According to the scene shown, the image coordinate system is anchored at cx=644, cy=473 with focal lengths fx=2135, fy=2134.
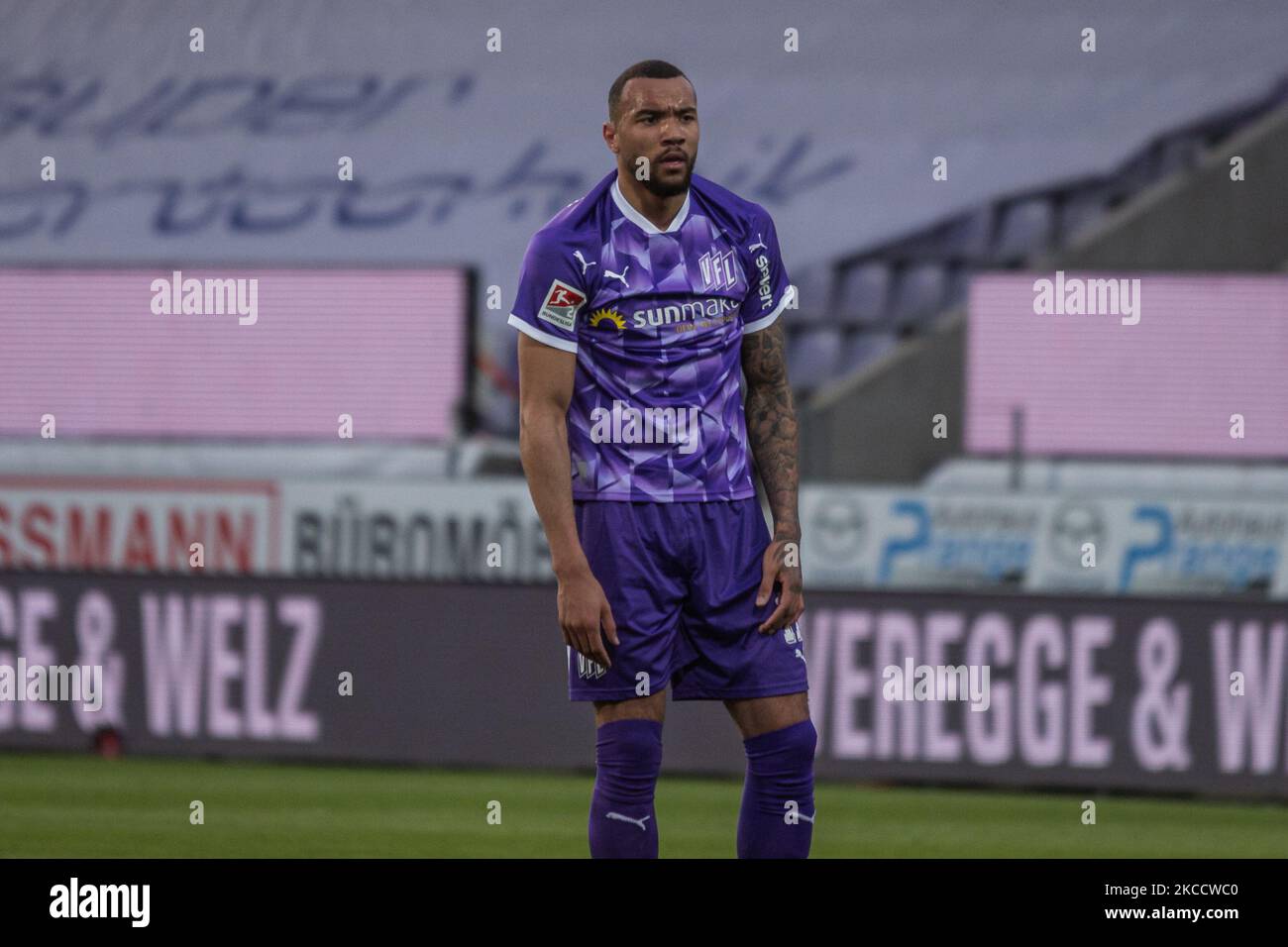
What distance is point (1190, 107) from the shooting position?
19.5 m

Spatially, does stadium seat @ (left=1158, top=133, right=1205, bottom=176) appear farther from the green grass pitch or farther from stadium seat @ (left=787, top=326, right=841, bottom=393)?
the green grass pitch

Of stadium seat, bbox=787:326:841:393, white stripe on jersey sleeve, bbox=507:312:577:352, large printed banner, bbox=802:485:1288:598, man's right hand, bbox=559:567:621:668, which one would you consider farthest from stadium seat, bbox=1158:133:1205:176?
man's right hand, bbox=559:567:621:668

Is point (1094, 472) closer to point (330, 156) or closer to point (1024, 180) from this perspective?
point (1024, 180)

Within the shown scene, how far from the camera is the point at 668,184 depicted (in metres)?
4.55

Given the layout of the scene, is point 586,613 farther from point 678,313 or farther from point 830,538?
point 830,538

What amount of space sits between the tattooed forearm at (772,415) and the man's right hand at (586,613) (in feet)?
1.69

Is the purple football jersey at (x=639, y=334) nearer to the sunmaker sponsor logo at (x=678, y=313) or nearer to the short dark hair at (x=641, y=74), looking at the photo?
the sunmaker sponsor logo at (x=678, y=313)

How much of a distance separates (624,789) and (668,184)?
1.29 m

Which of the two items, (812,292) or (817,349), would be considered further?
(812,292)

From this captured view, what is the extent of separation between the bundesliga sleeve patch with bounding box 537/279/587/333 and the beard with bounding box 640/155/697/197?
0.28m

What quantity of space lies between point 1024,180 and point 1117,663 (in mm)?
10510

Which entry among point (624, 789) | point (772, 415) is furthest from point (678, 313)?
point (624, 789)

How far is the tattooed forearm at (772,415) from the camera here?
15.9ft

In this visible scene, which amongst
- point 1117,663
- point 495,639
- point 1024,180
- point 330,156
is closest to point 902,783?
point 1117,663
